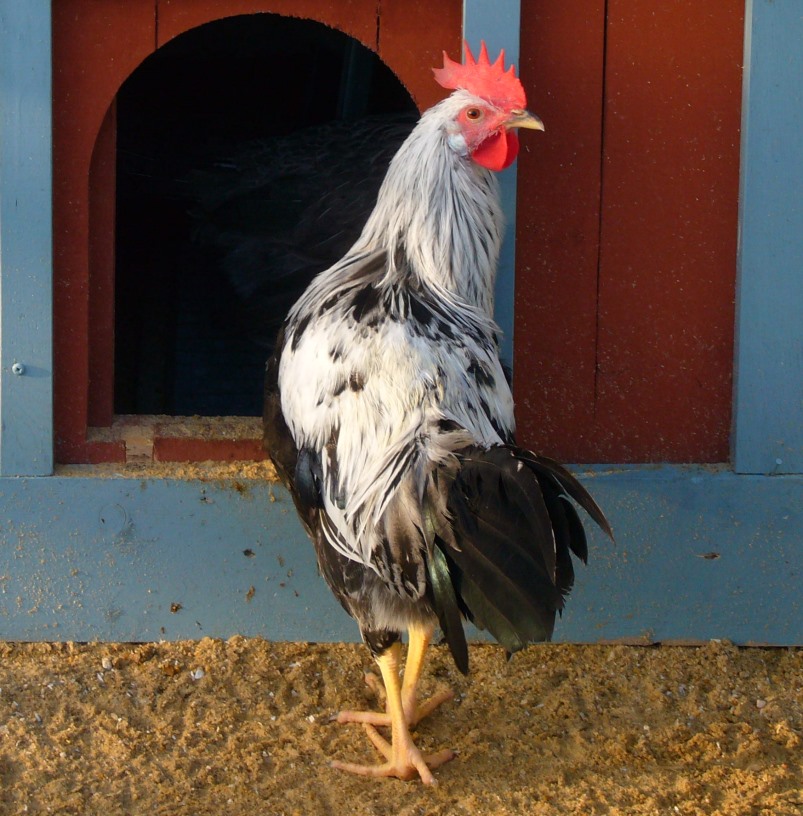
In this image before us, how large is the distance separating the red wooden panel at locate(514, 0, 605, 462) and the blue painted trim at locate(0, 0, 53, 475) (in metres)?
1.56

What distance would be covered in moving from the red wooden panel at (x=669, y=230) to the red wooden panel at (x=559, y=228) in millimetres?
54

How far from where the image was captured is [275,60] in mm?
5805

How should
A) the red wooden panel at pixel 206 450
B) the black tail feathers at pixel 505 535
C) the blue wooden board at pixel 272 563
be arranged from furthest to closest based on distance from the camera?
the red wooden panel at pixel 206 450, the blue wooden board at pixel 272 563, the black tail feathers at pixel 505 535

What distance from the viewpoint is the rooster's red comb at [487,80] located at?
9.32 ft

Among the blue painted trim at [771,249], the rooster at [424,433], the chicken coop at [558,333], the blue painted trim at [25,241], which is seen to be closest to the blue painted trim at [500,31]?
the chicken coop at [558,333]

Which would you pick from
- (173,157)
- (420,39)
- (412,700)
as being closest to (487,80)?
(420,39)

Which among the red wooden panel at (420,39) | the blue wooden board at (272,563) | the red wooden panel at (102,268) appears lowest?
the blue wooden board at (272,563)

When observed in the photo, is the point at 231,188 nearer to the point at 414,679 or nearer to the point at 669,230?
the point at 669,230

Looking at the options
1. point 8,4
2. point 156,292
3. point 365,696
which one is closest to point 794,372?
point 365,696

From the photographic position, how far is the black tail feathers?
7.53ft

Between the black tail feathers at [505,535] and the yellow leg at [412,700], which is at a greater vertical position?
the black tail feathers at [505,535]

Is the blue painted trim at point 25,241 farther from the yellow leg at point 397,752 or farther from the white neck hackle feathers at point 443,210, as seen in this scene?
the yellow leg at point 397,752

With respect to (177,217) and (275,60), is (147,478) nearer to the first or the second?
(177,217)

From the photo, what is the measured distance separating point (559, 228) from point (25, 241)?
177cm
